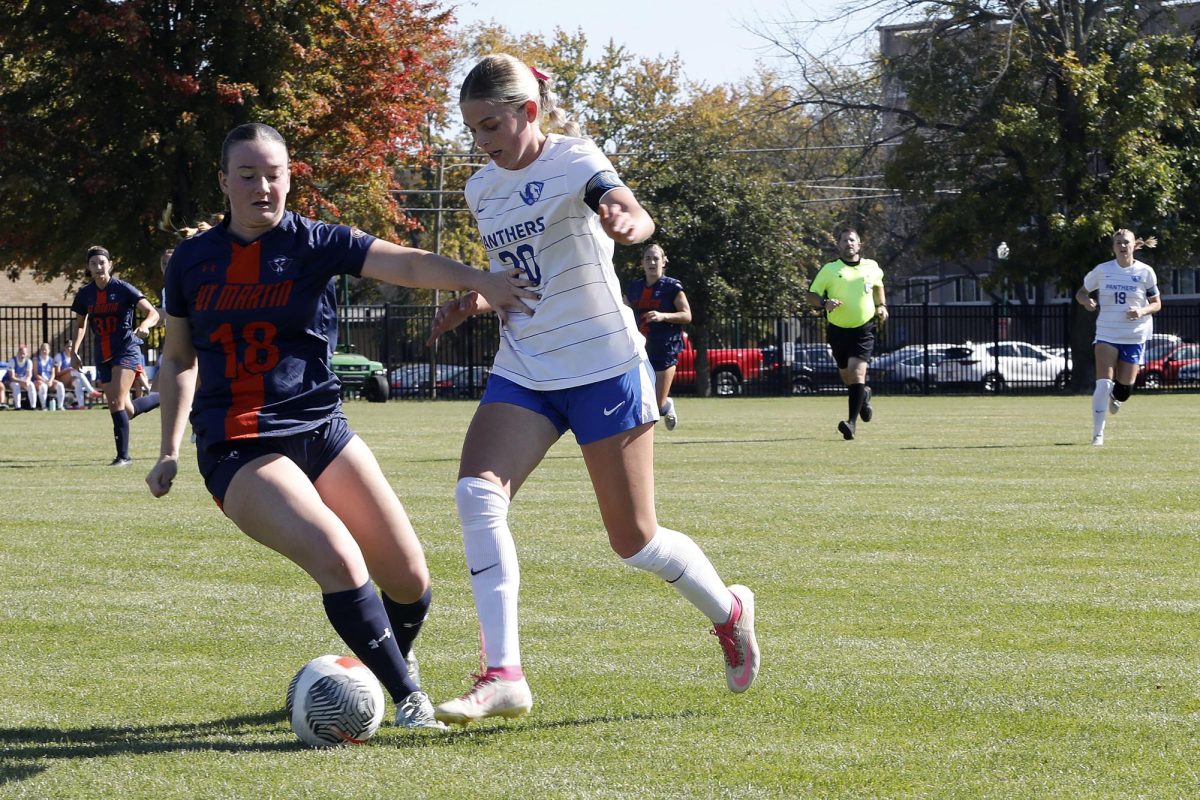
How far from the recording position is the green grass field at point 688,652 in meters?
4.14

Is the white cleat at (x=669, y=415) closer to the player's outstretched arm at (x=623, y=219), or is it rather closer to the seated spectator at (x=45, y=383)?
the player's outstretched arm at (x=623, y=219)

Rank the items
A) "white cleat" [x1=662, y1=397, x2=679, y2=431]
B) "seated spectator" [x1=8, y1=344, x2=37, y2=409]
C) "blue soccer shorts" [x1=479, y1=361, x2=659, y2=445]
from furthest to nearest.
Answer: "seated spectator" [x1=8, y1=344, x2=37, y2=409] < "white cleat" [x1=662, y1=397, x2=679, y2=431] < "blue soccer shorts" [x1=479, y1=361, x2=659, y2=445]

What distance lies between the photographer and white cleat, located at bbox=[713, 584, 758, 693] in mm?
5082

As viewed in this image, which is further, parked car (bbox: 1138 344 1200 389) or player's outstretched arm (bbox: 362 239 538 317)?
parked car (bbox: 1138 344 1200 389)

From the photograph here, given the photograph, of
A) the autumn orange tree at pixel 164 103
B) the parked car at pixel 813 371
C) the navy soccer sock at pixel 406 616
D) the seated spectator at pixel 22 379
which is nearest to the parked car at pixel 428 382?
the autumn orange tree at pixel 164 103

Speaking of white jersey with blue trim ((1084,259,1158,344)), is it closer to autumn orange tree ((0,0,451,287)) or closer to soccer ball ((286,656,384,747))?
soccer ball ((286,656,384,747))

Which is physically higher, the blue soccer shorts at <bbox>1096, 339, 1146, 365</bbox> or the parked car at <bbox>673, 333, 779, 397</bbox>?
the blue soccer shorts at <bbox>1096, 339, 1146, 365</bbox>

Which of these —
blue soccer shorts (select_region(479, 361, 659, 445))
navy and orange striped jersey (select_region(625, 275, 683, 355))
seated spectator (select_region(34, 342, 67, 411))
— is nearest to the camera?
blue soccer shorts (select_region(479, 361, 659, 445))

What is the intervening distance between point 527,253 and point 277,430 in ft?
3.11

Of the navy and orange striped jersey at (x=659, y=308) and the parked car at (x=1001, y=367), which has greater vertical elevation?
the navy and orange striped jersey at (x=659, y=308)

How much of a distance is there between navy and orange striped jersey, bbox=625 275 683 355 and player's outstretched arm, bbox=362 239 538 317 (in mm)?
11385

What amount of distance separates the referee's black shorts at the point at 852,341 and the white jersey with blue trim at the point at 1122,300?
95.5 inches

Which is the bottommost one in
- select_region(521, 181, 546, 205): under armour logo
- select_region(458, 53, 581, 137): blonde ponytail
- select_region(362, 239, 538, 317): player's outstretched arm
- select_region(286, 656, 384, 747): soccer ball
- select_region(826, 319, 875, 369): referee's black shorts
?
select_region(286, 656, 384, 747): soccer ball

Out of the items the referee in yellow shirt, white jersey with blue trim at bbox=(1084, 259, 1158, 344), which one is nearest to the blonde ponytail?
the referee in yellow shirt
